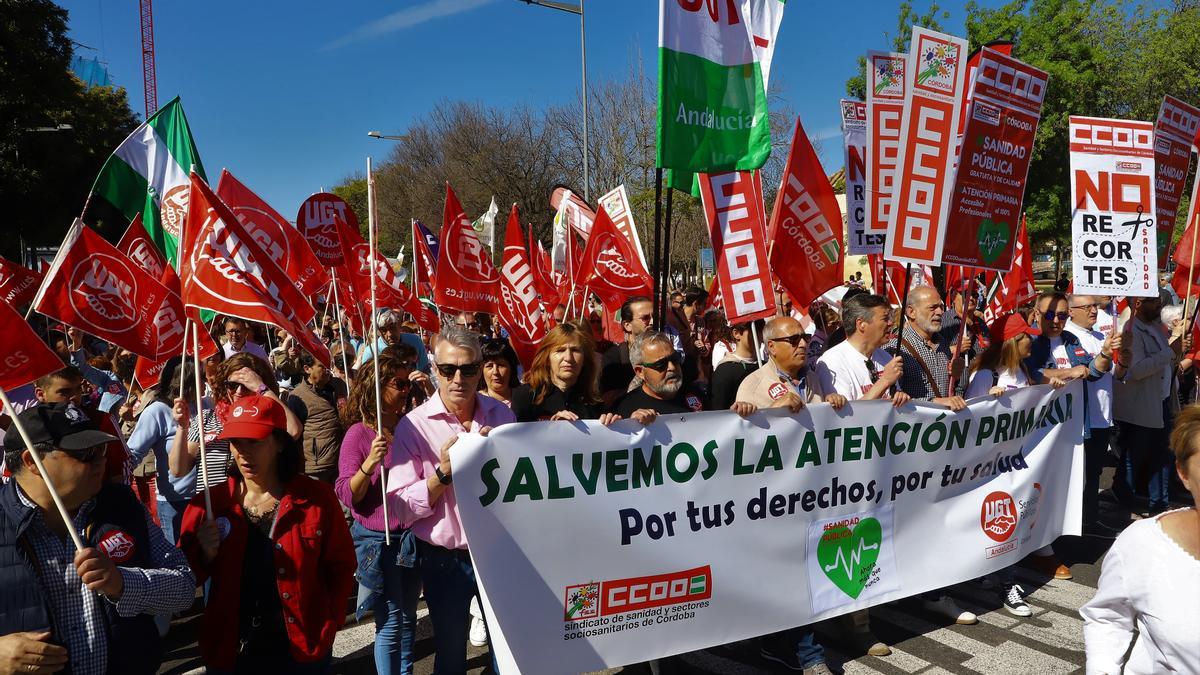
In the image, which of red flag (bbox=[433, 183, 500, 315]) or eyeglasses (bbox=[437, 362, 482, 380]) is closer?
eyeglasses (bbox=[437, 362, 482, 380])

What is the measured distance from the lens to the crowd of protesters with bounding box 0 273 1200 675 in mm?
2336

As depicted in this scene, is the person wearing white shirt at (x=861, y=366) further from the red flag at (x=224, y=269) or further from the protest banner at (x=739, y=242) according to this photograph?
the red flag at (x=224, y=269)

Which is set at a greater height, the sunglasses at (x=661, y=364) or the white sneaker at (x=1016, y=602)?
the sunglasses at (x=661, y=364)

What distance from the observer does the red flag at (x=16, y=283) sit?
23.3ft

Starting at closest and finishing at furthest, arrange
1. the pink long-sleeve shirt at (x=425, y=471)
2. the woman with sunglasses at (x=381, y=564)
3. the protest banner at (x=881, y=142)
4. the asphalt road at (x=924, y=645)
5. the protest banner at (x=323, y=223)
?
the pink long-sleeve shirt at (x=425, y=471) < the woman with sunglasses at (x=381, y=564) < the asphalt road at (x=924, y=645) < the protest banner at (x=881, y=142) < the protest banner at (x=323, y=223)

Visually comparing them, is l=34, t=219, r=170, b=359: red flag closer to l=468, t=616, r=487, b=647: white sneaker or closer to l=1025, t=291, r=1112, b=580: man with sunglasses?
l=468, t=616, r=487, b=647: white sneaker

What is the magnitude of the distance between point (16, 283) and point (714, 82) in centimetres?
636

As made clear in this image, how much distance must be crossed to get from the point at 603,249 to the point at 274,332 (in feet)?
25.8

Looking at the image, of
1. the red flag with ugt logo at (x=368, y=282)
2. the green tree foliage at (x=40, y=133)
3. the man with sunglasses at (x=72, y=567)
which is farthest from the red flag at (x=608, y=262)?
the green tree foliage at (x=40, y=133)

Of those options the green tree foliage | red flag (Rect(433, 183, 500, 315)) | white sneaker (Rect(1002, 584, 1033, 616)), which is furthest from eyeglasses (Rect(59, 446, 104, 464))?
the green tree foliage

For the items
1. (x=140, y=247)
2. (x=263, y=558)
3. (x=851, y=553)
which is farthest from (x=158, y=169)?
(x=851, y=553)

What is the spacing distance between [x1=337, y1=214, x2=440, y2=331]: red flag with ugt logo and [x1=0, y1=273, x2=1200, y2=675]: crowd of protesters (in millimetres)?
3007

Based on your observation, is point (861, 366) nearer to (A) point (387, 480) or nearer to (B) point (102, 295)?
(A) point (387, 480)

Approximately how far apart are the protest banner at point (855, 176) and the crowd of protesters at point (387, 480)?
1.25m
